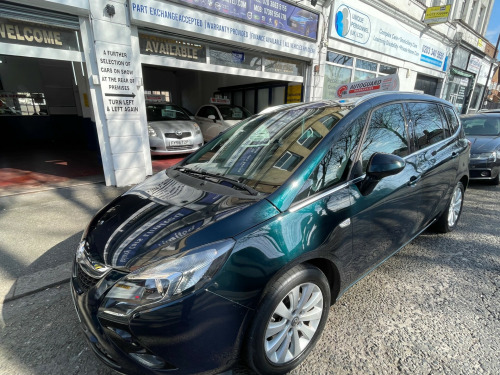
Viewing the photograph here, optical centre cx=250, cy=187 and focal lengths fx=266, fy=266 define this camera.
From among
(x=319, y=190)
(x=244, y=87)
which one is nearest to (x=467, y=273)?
(x=319, y=190)

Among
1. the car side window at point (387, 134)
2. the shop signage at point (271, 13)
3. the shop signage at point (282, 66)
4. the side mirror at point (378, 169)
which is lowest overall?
the side mirror at point (378, 169)

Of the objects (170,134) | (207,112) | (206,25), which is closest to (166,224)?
(206,25)

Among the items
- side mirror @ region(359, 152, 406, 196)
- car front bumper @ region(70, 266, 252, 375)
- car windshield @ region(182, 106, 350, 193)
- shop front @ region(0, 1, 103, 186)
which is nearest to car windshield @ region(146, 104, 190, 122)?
shop front @ region(0, 1, 103, 186)

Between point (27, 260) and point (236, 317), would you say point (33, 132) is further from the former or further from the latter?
point (236, 317)

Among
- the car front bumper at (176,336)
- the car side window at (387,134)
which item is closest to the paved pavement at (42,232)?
the car front bumper at (176,336)

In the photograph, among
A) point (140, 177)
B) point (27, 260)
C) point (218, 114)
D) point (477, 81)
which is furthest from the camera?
point (477, 81)

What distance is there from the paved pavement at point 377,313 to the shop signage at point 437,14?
39.0 feet

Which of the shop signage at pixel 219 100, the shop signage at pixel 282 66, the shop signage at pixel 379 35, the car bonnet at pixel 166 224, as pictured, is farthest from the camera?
the shop signage at pixel 219 100

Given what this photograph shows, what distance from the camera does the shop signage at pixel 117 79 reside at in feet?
15.0

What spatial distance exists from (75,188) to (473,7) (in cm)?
2499

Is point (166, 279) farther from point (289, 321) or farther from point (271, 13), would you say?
point (271, 13)

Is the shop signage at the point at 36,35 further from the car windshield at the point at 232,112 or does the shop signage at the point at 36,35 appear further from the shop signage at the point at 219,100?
the shop signage at the point at 219,100

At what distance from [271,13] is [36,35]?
16.5 ft

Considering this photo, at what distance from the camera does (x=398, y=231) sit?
7.70 ft
